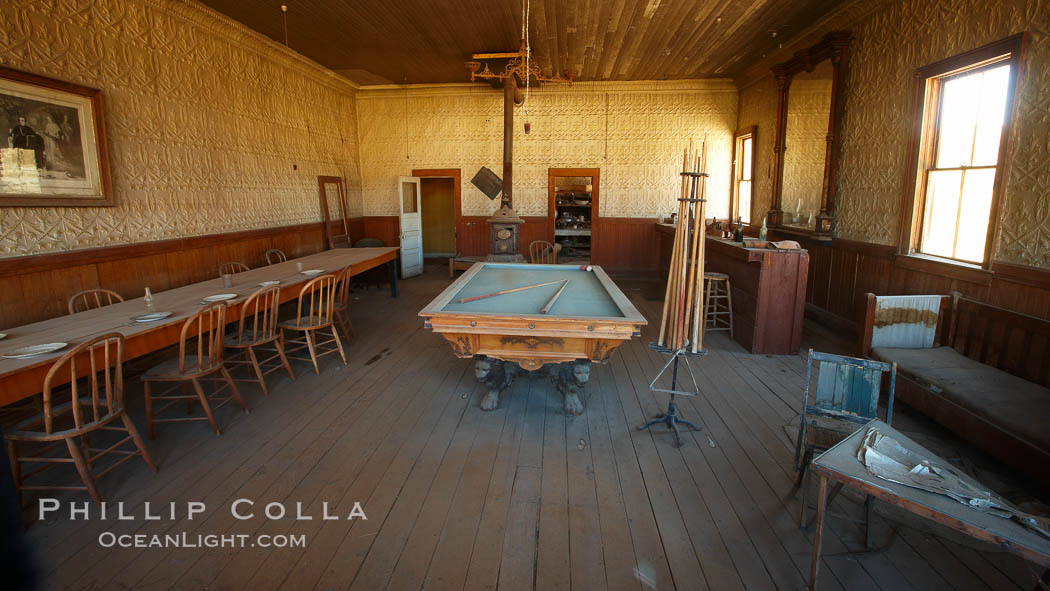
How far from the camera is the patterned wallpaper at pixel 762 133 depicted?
754cm

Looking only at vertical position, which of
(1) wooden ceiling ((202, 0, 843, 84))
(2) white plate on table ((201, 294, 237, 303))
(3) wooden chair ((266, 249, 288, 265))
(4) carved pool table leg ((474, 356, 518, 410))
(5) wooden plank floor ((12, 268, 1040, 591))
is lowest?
(5) wooden plank floor ((12, 268, 1040, 591))

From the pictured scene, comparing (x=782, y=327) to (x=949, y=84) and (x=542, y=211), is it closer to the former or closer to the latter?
(x=949, y=84)

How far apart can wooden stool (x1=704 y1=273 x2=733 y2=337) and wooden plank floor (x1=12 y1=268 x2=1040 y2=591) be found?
163cm

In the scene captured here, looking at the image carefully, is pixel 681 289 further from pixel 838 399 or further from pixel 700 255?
pixel 838 399

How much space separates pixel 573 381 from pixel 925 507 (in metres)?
2.32

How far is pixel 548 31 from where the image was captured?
6492 mm

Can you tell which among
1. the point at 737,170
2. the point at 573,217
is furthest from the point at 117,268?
the point at 737,170

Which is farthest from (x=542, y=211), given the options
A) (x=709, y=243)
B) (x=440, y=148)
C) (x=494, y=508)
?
(x=494, y=508)

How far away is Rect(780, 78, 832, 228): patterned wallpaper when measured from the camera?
6.12m

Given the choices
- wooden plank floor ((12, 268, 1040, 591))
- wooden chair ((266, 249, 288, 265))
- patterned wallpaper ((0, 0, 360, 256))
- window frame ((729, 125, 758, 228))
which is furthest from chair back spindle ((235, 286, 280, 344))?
window frame ((729, 125, 758, 228))

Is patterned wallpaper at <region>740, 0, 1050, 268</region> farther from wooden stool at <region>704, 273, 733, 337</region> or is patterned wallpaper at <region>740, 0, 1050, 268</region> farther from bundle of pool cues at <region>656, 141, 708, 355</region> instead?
bundle of pool cues at <region>656, 141, 708, 355</region>

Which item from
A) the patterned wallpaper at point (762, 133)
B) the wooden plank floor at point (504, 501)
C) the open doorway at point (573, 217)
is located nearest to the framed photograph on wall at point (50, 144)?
the wooden plank floor at point (504, 501)

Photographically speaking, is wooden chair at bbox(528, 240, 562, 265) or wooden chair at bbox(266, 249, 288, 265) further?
wooden chair at bbox(528, 240, 562, 265)

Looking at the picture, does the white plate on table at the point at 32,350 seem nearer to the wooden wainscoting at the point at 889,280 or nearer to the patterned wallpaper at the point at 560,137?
the wooden wainscoting at the point at 889,280
